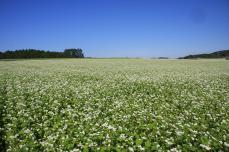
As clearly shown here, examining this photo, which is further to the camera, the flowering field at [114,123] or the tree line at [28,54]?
the tree line at [28,54]

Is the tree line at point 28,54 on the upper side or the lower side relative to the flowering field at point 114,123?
upper

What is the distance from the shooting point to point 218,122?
898 cm

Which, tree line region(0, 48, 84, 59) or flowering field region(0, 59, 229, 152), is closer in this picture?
flowering field region(0, 59, 229, 152)

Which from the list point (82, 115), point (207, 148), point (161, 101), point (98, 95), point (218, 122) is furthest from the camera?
point (98, 95)

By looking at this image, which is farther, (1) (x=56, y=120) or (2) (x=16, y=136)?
(1) (x=56, y=120)

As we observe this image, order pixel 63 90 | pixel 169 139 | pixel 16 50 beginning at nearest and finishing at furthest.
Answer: pixel 169 139
pixel 63 90
pixel 16 50

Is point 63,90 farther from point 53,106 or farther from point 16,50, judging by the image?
point 16,50

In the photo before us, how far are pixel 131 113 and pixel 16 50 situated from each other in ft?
375

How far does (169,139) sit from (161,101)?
566 centimetres

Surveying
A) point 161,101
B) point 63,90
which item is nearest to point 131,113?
point 161,101

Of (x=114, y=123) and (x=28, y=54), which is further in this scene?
(x=28, y=54)

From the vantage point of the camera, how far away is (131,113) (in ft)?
33.6

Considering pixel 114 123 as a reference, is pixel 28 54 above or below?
above

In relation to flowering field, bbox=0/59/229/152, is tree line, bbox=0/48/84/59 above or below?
above
